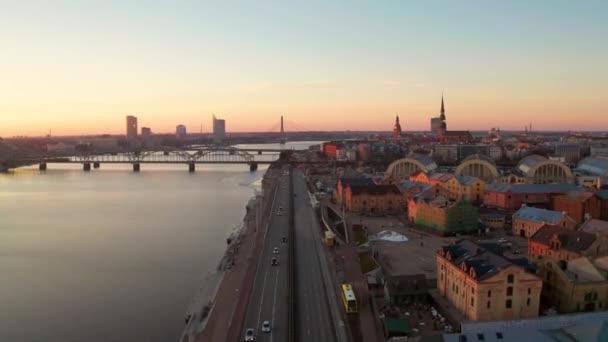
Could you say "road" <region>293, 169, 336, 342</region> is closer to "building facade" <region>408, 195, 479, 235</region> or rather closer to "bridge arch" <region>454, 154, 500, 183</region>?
"building facade" <region>408, 195, 479, 235</region>

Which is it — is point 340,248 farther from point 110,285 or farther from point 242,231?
point 110,285

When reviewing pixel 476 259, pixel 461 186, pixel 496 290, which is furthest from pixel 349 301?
pixel 461 186

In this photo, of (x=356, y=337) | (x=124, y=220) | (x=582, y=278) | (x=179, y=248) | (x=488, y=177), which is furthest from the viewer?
(x=488, y=177)

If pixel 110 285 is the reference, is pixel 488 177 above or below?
above

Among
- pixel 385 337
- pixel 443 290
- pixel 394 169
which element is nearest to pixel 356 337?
pixel 385 337

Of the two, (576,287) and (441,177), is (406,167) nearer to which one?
(441,177)

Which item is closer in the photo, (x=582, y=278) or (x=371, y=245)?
(x=582, y=278)

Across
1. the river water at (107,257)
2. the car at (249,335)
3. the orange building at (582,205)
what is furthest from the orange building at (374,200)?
the car at (249,335)
